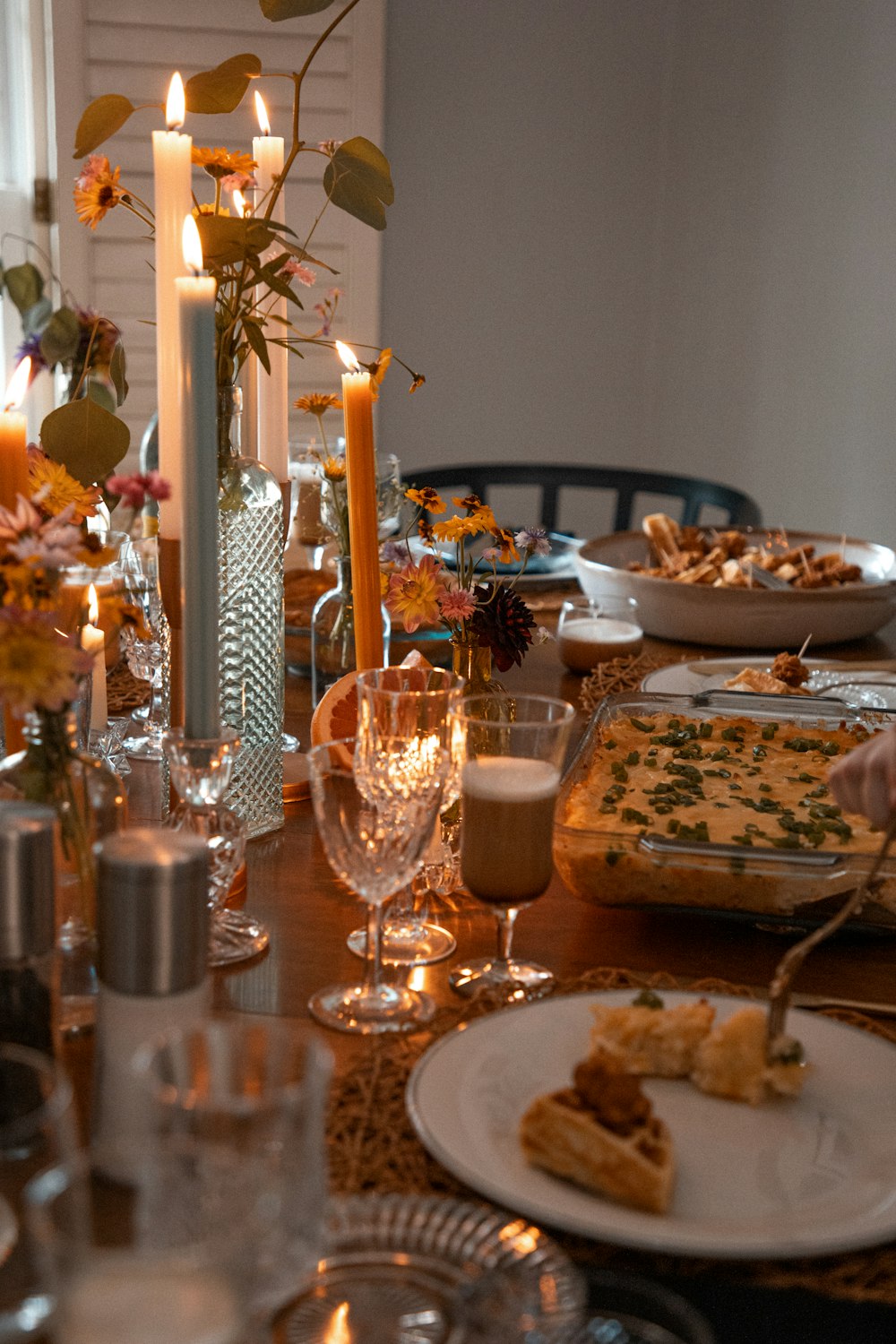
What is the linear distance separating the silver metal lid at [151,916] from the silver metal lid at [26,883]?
4 centimetres

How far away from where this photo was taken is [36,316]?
308 cm

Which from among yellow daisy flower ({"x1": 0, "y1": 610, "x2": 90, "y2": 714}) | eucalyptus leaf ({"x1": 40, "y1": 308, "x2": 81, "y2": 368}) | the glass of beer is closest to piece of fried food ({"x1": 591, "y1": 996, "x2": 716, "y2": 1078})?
the glass of beer

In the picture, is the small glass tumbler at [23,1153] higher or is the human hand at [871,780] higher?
the human hand at [871,780]

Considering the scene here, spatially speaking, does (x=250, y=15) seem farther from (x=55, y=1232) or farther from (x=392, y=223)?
(x=55, y=1232)

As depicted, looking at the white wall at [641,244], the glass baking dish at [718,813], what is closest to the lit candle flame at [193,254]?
the glass baking dish at [718,813]

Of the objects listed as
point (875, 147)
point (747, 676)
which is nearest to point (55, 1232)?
point (747, 676)

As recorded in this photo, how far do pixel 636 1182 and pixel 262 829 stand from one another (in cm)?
58

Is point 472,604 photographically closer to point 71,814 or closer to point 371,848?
point 371,848

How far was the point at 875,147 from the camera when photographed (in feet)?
11.4

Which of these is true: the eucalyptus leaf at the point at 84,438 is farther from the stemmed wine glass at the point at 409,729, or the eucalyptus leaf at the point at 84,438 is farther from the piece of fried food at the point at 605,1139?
the piece of fried food at the point at 605,1139

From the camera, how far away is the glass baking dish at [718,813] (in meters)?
0.98

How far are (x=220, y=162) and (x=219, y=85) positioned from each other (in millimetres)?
92

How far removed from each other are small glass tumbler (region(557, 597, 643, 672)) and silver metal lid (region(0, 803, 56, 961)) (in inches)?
43.6

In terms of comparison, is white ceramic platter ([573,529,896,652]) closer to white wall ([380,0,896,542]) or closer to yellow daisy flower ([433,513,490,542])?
yellow daisy flower ([433,513,490,542])
